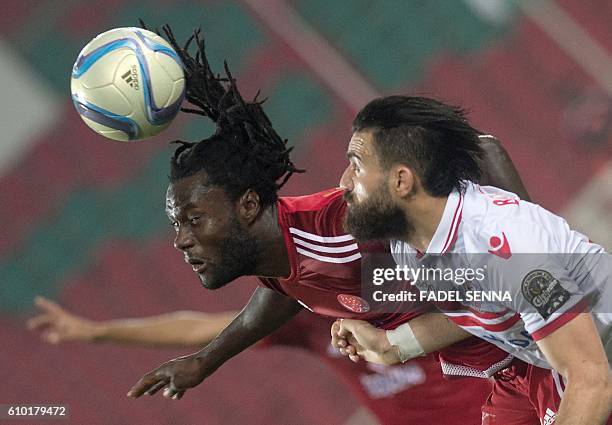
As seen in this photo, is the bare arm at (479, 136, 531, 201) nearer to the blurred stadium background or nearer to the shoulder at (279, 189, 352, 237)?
the shoulder at (279, 189, 352, 237)

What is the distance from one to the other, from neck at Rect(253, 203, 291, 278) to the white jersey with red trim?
28 centimetres

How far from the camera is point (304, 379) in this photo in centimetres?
349

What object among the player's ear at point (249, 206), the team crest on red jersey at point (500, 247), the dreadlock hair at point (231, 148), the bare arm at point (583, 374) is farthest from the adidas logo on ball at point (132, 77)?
the bare arm at point (583, 374)

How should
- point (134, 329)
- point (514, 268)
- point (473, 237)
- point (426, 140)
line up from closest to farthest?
1. point (514, 268)
2. point (473, 237)
3. point (426, 140)
4. point (134, 329)

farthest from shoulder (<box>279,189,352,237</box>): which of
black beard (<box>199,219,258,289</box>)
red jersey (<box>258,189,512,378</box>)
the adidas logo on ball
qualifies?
the adidas logo on ball

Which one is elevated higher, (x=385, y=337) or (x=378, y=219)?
(x=378, y=219)

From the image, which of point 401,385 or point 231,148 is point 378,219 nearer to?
point 231,148

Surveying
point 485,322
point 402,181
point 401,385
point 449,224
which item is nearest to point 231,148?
point 402,181

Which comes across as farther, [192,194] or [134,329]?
[134,329]

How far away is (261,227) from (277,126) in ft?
4.23

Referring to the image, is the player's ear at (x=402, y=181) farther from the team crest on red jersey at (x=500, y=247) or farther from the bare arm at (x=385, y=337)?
the bare arm at (x=385, y=337)

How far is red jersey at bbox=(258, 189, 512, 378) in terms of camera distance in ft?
7.68

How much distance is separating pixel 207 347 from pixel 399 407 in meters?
0.61

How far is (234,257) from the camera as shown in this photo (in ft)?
7.80
